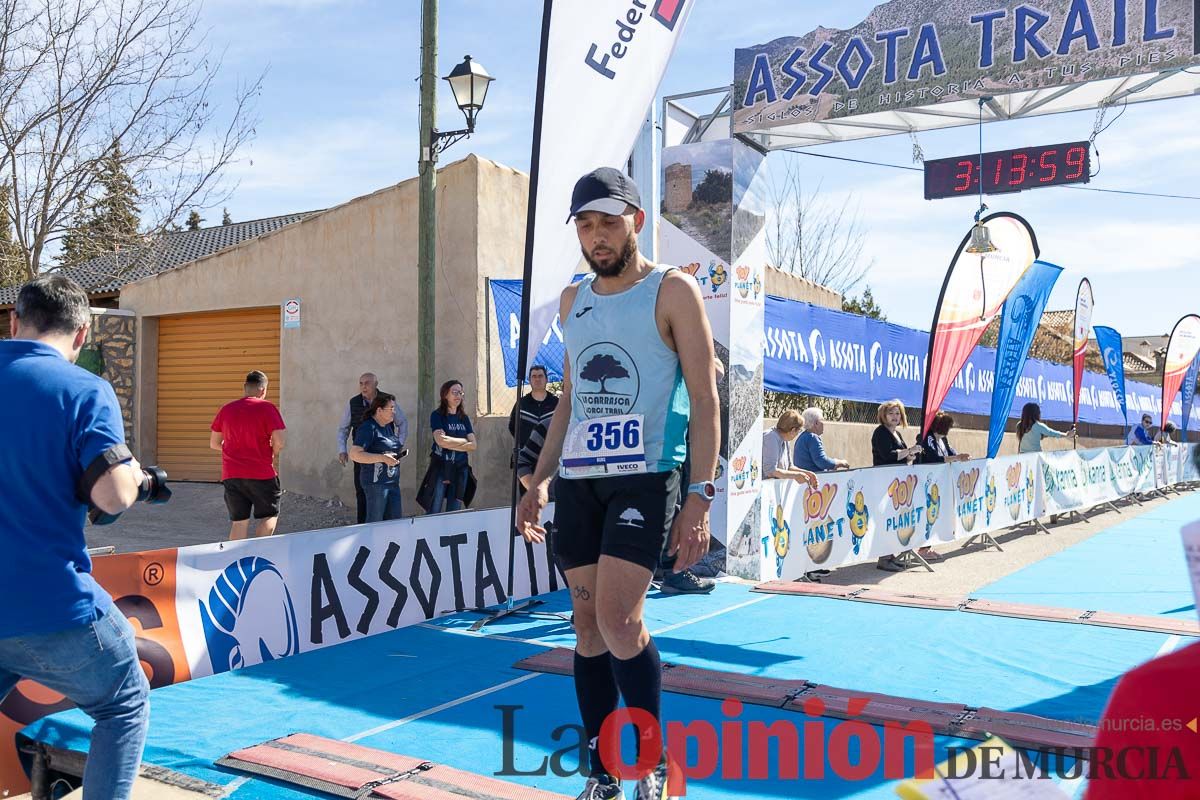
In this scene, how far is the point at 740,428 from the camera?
827cm

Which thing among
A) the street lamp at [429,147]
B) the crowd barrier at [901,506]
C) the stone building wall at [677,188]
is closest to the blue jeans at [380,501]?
the street lamp at [429,147]

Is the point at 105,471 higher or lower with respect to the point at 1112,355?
lower

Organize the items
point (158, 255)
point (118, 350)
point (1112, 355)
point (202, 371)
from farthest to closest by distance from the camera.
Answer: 1. point (1112, 355)
2. point (158, 255)
3. point (118, 350)
4. point (202, 371)

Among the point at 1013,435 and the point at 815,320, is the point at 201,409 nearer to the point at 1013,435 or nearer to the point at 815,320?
the point at 815,320

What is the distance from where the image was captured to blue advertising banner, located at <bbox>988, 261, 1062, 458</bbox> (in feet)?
37.7

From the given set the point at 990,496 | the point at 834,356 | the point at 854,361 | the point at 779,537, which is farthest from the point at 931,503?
the point at 854,361

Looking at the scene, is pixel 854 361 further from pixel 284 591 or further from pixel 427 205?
pixel 284 591

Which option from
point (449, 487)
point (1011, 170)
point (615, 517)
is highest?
point (1011, 170)

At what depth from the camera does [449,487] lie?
1011 cm

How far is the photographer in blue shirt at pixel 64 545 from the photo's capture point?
7.92 ft

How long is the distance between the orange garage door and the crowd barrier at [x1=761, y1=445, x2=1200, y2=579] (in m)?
8.38

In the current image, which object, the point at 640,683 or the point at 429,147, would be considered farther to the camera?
the point at 429,147

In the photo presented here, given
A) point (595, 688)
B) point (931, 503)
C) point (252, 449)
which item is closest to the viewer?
point (595, 688)

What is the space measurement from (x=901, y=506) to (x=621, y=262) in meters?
8.20
